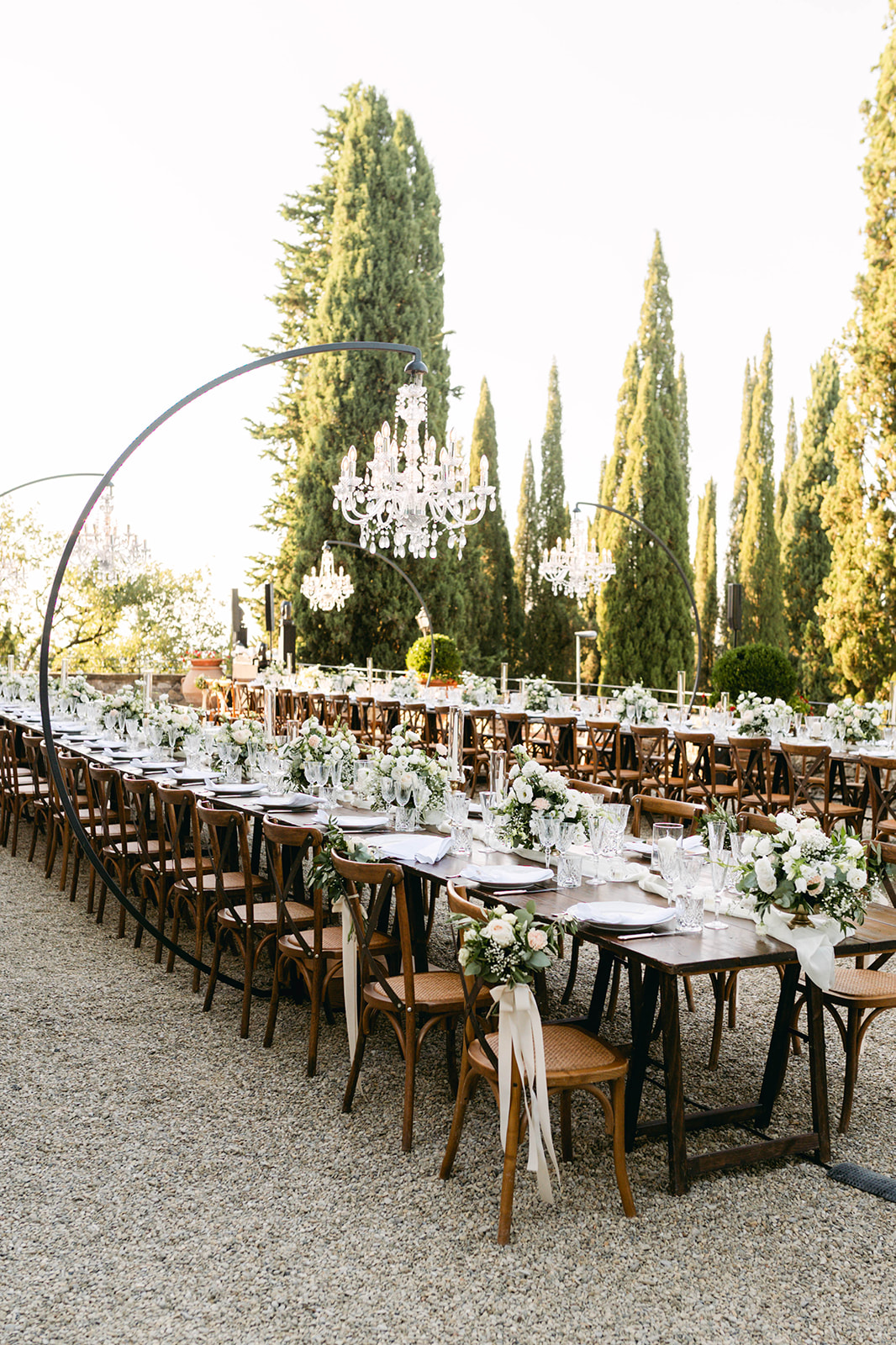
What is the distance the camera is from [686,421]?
95.3 ft

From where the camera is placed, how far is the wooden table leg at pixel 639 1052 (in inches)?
129

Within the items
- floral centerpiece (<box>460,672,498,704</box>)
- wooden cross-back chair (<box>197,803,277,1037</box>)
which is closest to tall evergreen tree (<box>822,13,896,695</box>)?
floral centerpiece (<box>460,672,498,704</box>)

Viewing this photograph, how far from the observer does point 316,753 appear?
579 centimetres

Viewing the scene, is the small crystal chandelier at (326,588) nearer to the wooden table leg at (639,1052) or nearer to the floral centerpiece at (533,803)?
the floral centerpiece at (533,803)

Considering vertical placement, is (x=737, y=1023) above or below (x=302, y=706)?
below

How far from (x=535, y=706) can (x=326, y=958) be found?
6743mm

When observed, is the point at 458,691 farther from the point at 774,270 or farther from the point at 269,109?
the point at 774,270

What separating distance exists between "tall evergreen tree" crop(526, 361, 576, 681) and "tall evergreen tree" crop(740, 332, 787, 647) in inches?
167

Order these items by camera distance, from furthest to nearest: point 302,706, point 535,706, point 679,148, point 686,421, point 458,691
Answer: point 686,421
point 679,148
point 302,706
point 458,691
point 535,706

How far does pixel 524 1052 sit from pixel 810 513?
72.5ft

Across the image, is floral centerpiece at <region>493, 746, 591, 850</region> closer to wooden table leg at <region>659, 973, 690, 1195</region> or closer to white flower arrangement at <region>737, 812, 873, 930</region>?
white flower arrangement at <region>737, 812, 873, 930</region>

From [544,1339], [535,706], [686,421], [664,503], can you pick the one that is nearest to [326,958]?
[544,1339]

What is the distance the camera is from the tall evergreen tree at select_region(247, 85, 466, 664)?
22.1 metres

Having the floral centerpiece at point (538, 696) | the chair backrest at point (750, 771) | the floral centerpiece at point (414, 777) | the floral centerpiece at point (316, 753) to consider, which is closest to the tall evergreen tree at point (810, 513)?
the floral centerpiece at point (538, 696)
